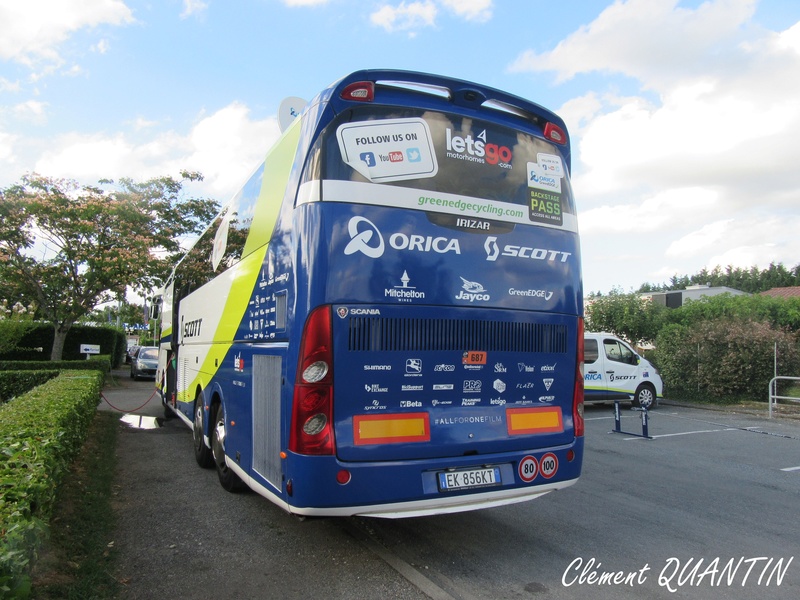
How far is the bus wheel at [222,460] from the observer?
22.0 feet

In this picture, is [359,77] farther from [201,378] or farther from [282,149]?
[201,378]

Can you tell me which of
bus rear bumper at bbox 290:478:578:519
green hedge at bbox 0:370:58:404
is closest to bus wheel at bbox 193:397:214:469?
bus rear bumper at bbox 290:478:578:519

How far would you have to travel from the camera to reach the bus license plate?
15.0 feet

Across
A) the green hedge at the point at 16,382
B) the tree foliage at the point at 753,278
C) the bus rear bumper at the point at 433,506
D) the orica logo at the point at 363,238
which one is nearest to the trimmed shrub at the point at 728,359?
the bus rear bumper at the point at 433,506

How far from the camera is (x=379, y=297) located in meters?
4.44

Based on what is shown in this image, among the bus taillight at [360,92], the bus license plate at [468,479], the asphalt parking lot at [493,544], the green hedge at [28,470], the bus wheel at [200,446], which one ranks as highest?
the bus taillight at [360,92]

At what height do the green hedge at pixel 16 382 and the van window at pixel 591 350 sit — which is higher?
the van window at pixel 591 350

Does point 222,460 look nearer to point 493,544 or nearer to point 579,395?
point 493,544

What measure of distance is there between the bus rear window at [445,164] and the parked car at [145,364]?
2437 cm

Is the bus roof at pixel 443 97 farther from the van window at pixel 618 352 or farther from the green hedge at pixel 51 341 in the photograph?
the green hedge at pixel 51 341

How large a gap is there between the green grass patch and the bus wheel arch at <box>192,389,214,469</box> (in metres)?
1.07

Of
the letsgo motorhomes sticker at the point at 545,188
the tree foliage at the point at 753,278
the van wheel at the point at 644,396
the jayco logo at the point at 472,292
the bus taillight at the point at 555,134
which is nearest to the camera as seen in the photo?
the jayco logo at the point at 472,292

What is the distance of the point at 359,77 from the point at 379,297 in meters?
1.68

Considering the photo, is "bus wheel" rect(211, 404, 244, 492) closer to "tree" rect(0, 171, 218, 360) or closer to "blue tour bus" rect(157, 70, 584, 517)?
"blue tour bus" rect(157, 70, 584, 517)
